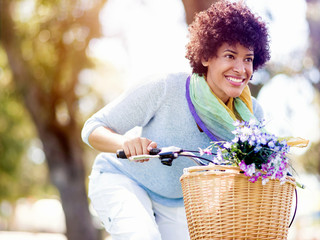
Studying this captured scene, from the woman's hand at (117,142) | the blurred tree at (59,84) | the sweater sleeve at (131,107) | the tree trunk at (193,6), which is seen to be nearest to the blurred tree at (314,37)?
the tree trunk at (193,6)

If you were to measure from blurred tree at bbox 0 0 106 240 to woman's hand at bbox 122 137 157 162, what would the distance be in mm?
8794

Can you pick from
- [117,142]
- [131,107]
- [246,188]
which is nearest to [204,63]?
[131,107]

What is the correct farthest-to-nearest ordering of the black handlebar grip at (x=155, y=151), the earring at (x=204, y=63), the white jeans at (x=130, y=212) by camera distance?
the earring at (x=204, y=63) → the white jeans at (x=130, y=212) → the black handlebar grip at (x=155, y=151)

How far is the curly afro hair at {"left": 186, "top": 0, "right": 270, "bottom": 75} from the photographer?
312 cm

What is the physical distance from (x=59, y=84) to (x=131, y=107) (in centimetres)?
916

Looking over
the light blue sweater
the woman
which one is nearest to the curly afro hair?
the woman

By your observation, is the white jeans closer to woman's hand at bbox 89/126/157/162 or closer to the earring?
woman's hand at bbox 89/126/157/162

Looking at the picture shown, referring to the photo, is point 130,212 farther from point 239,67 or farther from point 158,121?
point 239,67

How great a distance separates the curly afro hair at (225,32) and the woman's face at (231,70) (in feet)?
0.15

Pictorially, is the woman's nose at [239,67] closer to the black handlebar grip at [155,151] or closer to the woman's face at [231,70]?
the woman's face at [231,70]

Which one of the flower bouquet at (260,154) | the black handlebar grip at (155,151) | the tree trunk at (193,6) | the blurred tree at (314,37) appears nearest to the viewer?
the flower bouquet at (260,154)

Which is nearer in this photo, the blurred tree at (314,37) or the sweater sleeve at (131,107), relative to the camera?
the sweater sleeve at (131,107)

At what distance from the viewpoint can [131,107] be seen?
9.97 feet

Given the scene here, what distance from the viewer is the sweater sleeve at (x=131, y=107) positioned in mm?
3033
